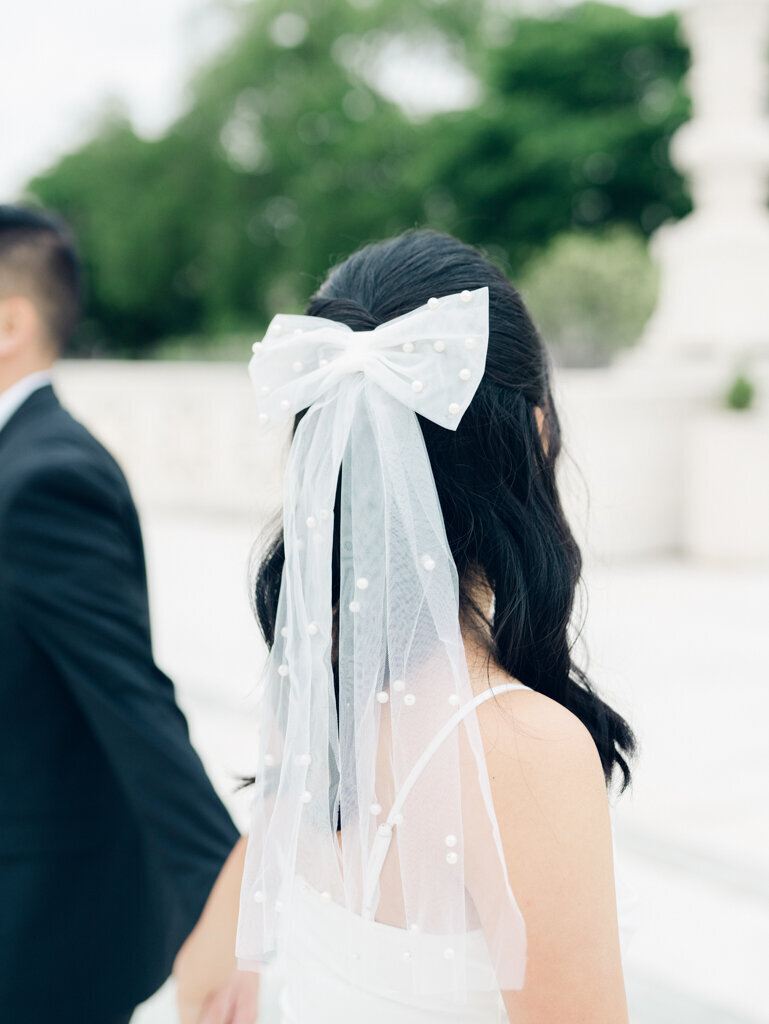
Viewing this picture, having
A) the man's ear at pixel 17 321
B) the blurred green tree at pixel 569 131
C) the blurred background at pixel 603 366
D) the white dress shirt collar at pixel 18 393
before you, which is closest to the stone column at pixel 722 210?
the blurred background at pixel 603 366

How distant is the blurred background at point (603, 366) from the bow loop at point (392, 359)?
0.77ft

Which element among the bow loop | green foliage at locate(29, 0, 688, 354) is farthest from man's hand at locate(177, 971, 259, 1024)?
green foliage at locate(29, 0, 688, 354)

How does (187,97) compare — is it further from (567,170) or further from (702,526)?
(702,526)

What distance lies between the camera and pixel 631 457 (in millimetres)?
8180

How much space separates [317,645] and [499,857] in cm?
35

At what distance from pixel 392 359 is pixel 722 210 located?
9095 millimetres

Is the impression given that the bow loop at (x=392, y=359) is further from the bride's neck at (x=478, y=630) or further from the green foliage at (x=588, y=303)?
the green foliage at (x=588, y=303)

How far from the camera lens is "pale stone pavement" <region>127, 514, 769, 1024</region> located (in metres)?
2.90

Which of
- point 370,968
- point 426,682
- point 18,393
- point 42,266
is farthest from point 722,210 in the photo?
point 370,968

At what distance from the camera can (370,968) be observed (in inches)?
47.5

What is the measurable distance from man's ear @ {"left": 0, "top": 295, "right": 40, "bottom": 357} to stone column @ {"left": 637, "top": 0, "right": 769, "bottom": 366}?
25.2 ft

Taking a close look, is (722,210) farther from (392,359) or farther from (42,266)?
(392,359)

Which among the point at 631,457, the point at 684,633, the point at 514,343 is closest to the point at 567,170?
the point at 631,457

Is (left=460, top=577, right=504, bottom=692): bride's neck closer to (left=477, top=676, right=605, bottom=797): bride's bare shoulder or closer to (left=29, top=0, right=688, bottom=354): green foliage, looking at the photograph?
(left=477, top=676, right=605, bottom=797): bride's bare shoulder
